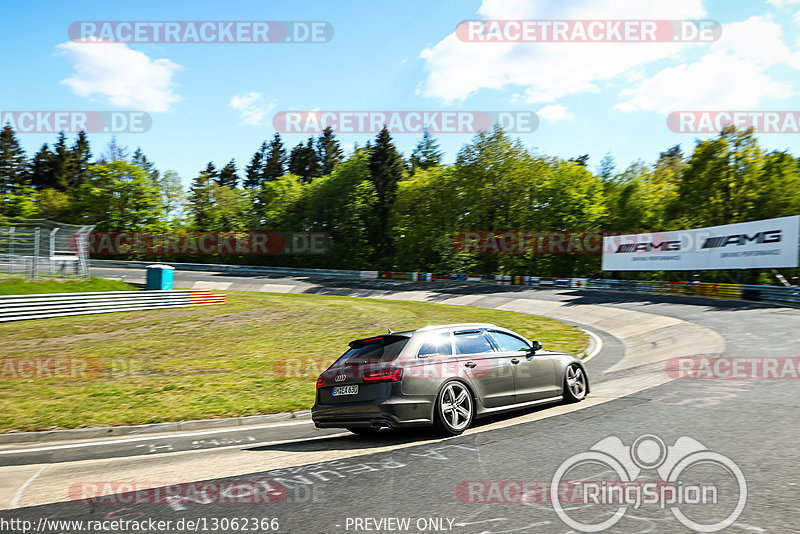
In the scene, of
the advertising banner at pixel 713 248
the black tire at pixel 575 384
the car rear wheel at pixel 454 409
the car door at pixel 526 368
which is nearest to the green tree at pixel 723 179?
the advertising banner at pixel 713 248

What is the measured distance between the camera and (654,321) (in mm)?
23906

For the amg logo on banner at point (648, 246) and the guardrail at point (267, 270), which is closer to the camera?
the amg logo on banner at point (648, 246)

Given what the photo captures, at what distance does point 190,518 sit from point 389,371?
3.20 meters

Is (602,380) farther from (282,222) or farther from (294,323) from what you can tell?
(282,222)

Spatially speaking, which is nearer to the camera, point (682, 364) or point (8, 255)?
point (682, 364)

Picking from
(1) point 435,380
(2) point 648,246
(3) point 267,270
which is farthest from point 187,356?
(3) point 267,270

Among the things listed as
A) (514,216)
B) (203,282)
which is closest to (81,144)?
(203,282)

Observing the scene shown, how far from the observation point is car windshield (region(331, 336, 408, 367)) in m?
7.58

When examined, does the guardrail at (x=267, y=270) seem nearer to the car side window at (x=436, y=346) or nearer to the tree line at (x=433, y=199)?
the tree line at (x=433, y=199)

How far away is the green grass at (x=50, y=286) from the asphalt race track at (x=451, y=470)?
49.9ft

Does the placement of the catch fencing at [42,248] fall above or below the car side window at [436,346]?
above

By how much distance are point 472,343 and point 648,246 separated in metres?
38.0

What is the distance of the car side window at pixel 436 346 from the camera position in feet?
24.9

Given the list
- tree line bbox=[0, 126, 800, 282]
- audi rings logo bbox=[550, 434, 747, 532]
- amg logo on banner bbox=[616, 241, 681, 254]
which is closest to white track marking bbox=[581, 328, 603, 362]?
audi rings logo bbox=[550, 434, 747, 532]
